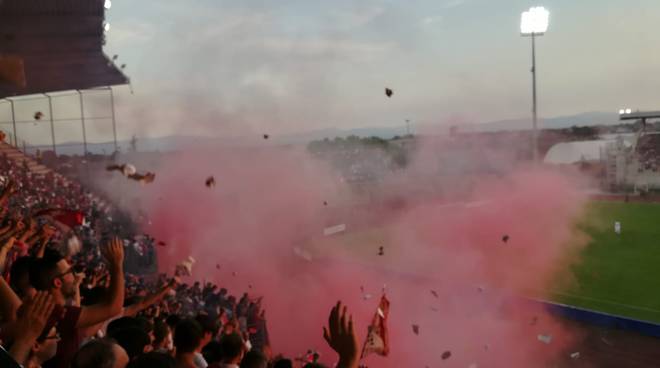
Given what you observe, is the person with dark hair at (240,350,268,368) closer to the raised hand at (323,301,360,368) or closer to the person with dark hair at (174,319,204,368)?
the person with dark hair at (174,319,204,368)

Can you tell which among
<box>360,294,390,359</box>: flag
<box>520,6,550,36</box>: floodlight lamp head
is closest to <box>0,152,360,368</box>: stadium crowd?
<box>360,294,390,359</box>: flag

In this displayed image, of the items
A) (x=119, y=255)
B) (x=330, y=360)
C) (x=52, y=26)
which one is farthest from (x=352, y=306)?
(x=119, y=255)

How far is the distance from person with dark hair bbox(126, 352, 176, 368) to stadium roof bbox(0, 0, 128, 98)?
621 cm

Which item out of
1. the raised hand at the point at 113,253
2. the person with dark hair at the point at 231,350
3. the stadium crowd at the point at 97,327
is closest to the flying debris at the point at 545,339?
the stadium crowd at the point at 97,327

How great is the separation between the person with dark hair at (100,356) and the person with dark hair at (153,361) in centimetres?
8

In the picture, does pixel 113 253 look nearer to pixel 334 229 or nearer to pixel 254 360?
pixel 254 360

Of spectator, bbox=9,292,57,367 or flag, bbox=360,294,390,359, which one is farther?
flag, bbox=360,294,390,359

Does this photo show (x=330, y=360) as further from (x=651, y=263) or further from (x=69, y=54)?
(x=651, y=263)

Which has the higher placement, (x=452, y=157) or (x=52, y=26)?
(x=52, y=26)

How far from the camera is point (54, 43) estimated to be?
12.7m

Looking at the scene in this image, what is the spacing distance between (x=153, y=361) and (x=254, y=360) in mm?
912

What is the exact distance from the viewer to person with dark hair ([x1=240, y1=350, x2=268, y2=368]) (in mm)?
2568

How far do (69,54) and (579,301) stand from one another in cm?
1292

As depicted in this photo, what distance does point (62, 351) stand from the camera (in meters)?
2.30
